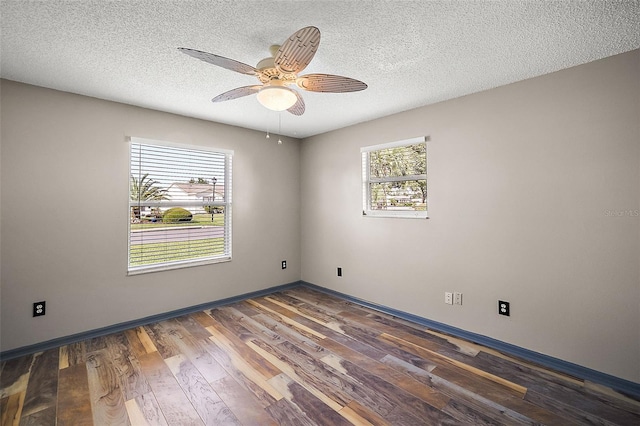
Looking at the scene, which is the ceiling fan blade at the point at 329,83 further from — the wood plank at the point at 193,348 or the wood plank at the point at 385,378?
the wood plank at the point at 193,348

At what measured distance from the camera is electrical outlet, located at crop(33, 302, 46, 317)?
2.59 m

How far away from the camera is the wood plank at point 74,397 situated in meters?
1.77

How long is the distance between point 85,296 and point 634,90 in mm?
4933

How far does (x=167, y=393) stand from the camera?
2021 mm

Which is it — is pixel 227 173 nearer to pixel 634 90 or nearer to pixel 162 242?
pixel 162 242

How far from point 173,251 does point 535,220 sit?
12.5 feet

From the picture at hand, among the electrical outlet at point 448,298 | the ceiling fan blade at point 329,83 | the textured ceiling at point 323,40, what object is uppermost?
the textured ceiling at point 323,40

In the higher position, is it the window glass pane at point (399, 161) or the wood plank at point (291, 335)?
the window glass pane at point (399, 161)

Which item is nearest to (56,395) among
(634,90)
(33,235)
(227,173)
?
(33,235)

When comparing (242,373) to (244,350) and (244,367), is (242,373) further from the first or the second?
(244,350)

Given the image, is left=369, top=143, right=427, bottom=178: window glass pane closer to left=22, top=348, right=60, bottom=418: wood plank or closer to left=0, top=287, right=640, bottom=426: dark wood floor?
left=0, top=287, right=640, bottom=426: dark wood floor

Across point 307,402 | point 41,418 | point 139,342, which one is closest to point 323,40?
point 307,402

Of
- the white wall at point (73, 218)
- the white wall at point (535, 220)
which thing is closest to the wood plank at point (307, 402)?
the white wall at point (535, 220)

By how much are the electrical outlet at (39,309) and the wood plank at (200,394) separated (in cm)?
129
